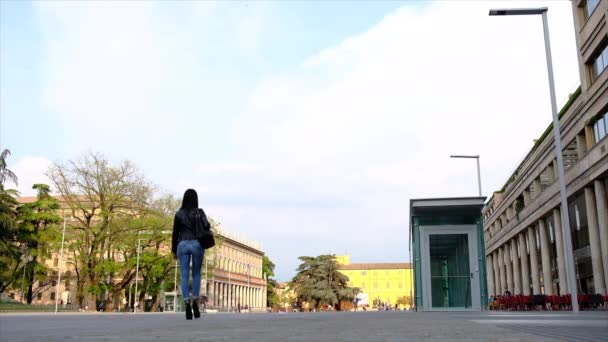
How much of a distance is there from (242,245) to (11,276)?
2791 inches

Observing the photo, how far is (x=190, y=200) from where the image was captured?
33.3ft

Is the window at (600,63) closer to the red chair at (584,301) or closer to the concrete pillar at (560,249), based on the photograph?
the concrete pillar at (560,249)

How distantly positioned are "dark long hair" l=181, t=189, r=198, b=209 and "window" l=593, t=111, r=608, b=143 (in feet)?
98.7

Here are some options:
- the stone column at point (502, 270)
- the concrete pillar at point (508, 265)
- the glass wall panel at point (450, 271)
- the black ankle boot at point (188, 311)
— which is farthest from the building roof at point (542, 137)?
the black ankle boot at point (188, 311)

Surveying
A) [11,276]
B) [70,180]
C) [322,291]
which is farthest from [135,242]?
[322,291]

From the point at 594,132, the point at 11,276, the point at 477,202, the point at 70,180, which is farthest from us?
the point at 11,276

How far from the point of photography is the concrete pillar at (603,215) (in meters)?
35.2

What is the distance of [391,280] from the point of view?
484 feet

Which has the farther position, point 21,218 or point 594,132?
point 21,218

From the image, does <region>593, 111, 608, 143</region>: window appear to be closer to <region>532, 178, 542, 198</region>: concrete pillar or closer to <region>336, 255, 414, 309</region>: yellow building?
<region>532, 178, 542, 198</region>: concrete pillar

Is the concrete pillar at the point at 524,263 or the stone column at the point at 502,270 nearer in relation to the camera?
the concrete pillar at the point at 524,263

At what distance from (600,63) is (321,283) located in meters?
65.0

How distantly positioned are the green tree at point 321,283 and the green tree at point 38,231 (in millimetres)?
42998

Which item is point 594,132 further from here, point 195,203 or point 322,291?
point 322,291
